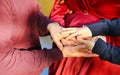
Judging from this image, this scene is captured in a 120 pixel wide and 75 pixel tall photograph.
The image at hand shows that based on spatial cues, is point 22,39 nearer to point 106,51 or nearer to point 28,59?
point 28,59

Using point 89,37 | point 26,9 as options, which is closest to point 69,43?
point 89,37

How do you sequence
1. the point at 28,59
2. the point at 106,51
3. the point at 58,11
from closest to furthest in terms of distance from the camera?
1. the point at 106,51
2. the point at 28,59
3. the point at 58,11

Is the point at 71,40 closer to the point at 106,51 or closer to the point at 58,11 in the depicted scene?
the point at 106,51

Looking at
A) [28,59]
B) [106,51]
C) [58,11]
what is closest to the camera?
[106,51]

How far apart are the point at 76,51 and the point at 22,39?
17 centimetres

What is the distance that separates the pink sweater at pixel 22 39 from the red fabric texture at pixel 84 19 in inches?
2.0

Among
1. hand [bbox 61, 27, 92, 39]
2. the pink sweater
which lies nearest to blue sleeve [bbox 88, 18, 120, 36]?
hand [bbox 61, 27, 92, 39]

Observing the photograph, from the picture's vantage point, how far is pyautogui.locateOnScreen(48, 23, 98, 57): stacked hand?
0.63 metres

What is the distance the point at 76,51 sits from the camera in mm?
683

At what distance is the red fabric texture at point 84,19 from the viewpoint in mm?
708

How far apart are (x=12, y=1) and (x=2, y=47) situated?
0.14 metres

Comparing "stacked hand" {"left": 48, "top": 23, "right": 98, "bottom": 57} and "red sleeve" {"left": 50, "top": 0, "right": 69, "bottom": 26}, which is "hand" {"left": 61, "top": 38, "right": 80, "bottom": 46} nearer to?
"stacked hand" {"left": 48, "top": 23, "right": 98, "bottom": 57}

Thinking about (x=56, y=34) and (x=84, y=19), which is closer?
(x=56, y=34)

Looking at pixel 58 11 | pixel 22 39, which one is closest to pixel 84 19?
pixel 58 11
